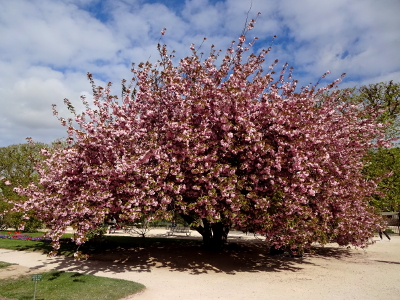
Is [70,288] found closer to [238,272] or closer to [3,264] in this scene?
[3,264]

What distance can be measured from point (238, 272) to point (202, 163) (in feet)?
17.4

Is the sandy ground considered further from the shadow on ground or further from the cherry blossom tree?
the cherry blossom tree

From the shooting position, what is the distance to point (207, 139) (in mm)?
10750

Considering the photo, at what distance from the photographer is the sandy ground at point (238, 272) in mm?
8969

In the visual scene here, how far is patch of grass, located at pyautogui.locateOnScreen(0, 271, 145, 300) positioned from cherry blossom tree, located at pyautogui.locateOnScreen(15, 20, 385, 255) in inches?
58.4

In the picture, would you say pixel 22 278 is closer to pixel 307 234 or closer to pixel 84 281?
pixel 84 281

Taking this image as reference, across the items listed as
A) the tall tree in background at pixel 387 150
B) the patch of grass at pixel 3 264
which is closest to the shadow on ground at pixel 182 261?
the patch of grass at pixel 3 264

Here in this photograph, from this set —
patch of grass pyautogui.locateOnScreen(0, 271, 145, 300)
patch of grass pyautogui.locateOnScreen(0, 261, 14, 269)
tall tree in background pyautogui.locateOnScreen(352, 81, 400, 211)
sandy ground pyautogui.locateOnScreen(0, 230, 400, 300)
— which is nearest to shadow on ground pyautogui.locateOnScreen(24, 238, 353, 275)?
sandy ground pyautogui.locateOnScreen(0, 230, 400, 300)

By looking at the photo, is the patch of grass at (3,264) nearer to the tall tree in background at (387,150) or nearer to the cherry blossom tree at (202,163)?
the cherry blossom tree at (202,163)

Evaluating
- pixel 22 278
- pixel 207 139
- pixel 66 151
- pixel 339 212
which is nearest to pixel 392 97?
pixel 339 212

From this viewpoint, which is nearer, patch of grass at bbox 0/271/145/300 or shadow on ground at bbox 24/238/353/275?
patch of grass at bbox 0/271/145/300

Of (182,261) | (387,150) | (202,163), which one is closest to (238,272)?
(182,261)

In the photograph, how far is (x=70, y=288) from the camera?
8.76 meters

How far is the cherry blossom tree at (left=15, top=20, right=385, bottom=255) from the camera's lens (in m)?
9.92
